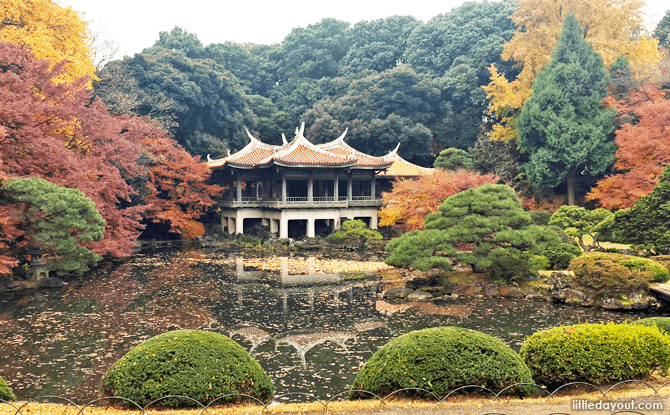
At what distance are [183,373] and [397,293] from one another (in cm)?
1019

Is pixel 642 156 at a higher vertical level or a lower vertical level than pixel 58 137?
lower

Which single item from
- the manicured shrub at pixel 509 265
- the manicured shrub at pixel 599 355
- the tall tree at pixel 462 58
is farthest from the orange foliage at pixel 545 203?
the manicured shrub at pixel 599 355

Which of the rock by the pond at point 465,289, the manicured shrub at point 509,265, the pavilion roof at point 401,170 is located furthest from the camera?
the pavilion roof at point 401,170

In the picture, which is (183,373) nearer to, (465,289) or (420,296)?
(420,296)

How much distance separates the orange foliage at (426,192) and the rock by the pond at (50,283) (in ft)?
47.8

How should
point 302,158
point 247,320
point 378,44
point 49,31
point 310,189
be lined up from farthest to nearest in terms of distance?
1. point 378,44
2. point 310,189
3. point 302,158
4. point 49,31
5. point 247,320

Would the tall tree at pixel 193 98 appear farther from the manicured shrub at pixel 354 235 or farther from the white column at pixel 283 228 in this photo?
the manicured shrub at pixel 354 235

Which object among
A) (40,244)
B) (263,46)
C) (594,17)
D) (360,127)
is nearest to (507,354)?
(40,244)

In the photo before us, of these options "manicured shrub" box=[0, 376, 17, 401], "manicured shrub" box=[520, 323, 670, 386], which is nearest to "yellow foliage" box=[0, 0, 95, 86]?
"manicured shrub" box=[0, 376, 17, 401]

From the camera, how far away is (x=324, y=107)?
4500 cm

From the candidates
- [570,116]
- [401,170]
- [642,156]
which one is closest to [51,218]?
[401,170]

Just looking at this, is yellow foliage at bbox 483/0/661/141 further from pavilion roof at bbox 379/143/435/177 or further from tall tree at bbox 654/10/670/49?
tall tree at bbox 654/10/670/49

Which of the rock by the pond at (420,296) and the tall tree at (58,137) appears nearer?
the rock by the pond at (420,296)

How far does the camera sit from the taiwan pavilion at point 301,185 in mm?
30266
